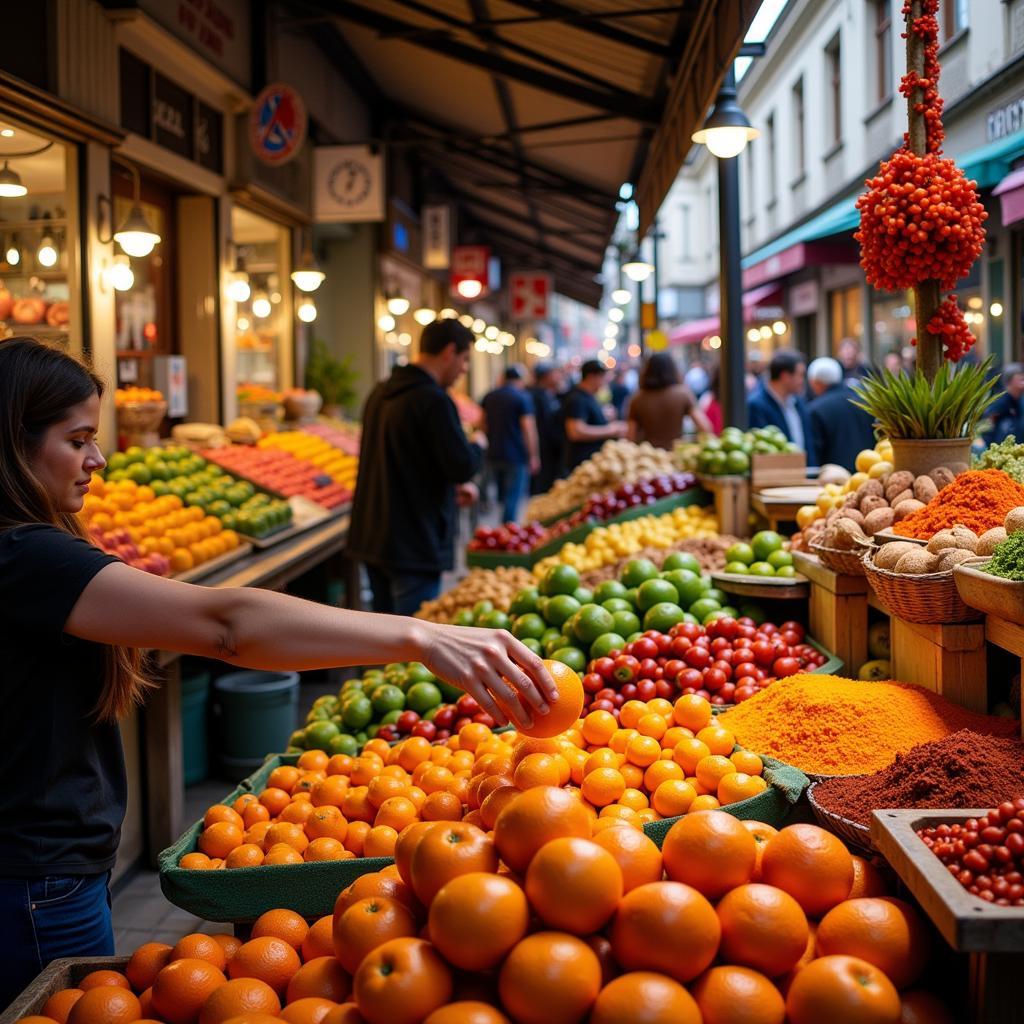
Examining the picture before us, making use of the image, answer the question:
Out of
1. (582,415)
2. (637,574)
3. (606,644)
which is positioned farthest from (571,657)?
(582,415)

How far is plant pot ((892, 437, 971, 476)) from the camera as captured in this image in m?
3.50

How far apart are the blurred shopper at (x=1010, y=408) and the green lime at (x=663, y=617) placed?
6.28 metres

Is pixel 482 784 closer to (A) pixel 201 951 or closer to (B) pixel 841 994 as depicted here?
(A) pixel 201 951

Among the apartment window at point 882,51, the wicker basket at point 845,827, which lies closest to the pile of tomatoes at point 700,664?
the wicker basket at point 845,827

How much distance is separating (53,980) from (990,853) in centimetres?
165

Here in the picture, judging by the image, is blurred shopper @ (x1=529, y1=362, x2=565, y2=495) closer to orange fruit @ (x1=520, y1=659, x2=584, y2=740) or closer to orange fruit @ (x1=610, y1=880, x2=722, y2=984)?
orange fruit @ (x1=520, y1=659, x2=584, y2=740)

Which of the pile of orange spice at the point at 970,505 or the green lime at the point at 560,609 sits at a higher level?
the pile of orange spice at the point at 970,505

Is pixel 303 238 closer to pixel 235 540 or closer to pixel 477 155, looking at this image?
pixel 477 155

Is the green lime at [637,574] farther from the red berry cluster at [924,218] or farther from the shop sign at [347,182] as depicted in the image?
the shop sign at [347,182]

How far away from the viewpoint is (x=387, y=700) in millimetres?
3812

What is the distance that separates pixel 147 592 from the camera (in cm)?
178

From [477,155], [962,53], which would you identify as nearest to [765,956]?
[962,53]

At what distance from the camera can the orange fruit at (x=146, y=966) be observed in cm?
192

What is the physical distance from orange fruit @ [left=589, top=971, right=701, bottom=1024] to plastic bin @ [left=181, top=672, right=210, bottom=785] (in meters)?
4.56
